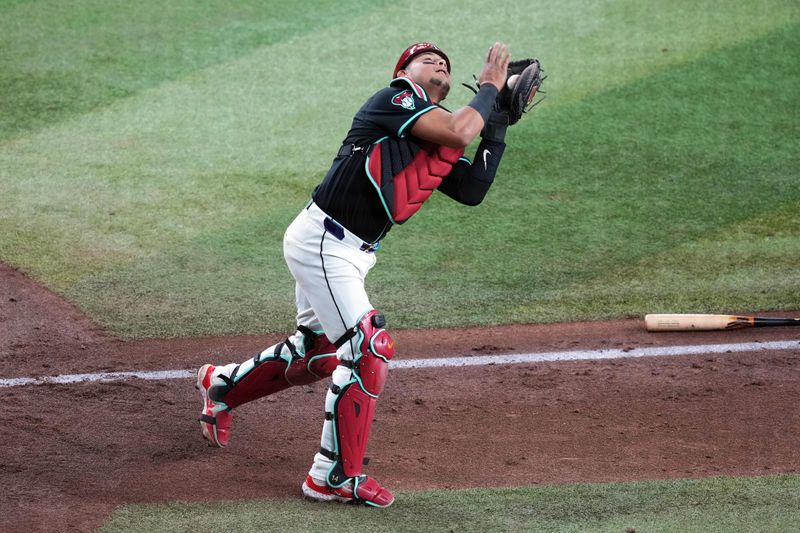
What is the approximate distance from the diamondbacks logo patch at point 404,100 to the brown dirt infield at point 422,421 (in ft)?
5.52

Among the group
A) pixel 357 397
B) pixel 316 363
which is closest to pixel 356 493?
pixel 357 397

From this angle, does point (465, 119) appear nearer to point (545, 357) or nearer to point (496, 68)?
point (496, 68)

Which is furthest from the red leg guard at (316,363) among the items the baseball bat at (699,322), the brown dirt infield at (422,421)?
the baseball bat at (699,322)

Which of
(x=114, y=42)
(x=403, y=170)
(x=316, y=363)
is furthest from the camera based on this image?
(x=114, y=42)

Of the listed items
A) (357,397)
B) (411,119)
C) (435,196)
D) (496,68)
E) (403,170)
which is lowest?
(357,397)

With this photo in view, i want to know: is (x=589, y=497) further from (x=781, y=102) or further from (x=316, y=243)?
(x=781, y=102)

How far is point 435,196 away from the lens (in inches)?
347

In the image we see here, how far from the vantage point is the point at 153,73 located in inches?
409

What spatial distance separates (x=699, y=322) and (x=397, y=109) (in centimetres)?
281

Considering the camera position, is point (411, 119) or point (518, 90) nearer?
point (411, 119)

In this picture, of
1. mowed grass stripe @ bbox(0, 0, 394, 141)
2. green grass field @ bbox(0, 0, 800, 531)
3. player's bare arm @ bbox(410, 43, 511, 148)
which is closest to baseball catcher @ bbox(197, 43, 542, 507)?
player's bare arm @ bbox(410, 43, 511, 148)

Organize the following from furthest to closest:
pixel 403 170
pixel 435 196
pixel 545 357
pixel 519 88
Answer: pixel 435 196 → pixel 545 357 → pixel 519 88 → pixel 403 170

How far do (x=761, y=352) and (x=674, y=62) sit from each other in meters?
4.64

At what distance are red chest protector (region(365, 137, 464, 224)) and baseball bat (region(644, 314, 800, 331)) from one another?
91.6 inches
